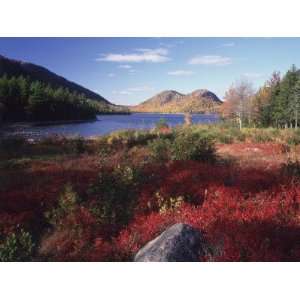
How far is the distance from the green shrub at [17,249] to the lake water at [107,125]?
2.63m

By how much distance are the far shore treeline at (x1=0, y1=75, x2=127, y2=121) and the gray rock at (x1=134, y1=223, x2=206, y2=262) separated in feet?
10.4

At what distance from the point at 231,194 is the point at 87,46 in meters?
3.81

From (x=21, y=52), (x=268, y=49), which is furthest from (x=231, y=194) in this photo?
(x=21, y=52)

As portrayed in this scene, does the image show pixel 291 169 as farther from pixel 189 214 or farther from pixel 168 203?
pixel 189 214

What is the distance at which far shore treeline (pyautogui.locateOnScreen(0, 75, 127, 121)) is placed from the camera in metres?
7.08

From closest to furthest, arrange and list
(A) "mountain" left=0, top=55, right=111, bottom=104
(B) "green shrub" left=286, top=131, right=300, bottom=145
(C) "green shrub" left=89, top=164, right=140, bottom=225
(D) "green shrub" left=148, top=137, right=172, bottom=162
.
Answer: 1. (C) "green shrub" left=89, top=164, right=140, bottom=225
2. (A) "mountain" left=0, top=55, right=111, bottom=104
3. (B) "green shrub" left=286, top=131, right=300, bottom=145
4. (D) "green shrub" left=148, top=137, right=172, bottom=162

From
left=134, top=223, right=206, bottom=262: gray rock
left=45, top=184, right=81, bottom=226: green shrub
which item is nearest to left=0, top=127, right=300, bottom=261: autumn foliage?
left=45, top=184, right=81, bottom=226: green shrub

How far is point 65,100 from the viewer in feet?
23.9

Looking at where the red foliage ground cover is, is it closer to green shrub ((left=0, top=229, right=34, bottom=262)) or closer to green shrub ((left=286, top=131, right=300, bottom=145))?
green shrub ((left=0, top=229, right=34, bottom=262))

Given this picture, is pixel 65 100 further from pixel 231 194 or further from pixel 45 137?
pixel 231 194

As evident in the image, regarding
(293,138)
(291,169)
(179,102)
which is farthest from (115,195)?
(293,138)

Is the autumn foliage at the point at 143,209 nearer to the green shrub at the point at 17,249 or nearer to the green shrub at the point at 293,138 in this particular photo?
the green shrub at the point at 17,249
